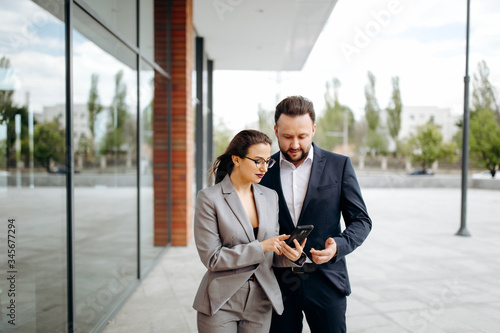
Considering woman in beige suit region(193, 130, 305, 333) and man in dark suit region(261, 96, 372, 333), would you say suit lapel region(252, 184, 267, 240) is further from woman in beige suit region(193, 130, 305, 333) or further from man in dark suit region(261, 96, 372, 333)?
man in dark suit region(261, 96, 372, 333)

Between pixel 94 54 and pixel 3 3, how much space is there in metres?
1.39

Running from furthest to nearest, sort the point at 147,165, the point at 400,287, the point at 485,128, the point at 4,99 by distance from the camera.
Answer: the point at 485,128 → the point at 147,165 → the point at 400,287 → the point at 4,99

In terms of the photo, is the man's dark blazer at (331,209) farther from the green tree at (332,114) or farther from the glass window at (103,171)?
the green tree at (332,114)

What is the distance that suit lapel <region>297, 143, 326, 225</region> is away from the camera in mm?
1876

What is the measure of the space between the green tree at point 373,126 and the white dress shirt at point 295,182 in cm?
3855

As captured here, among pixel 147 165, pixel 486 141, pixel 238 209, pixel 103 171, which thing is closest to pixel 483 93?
pixel 486 141

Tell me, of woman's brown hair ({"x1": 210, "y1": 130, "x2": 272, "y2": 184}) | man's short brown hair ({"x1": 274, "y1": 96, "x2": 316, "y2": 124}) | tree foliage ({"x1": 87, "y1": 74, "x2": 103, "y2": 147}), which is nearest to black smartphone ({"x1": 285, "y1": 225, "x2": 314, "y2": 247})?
woman's brown hair ({"x1": 210, "y1": 130, "x2": 272, "y2": 184})

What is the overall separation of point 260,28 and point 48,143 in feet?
21.9

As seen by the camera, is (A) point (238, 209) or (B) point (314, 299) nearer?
(A) point (238, 209)

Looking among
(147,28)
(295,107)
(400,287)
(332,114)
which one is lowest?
(400,287)

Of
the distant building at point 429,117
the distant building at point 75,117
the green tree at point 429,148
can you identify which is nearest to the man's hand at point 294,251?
the distant building at point 75,117

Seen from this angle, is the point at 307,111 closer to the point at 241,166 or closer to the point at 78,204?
the point at 241,166

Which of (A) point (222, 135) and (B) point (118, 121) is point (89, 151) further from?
(A) point (222, 135)

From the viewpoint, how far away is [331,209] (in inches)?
74.9
